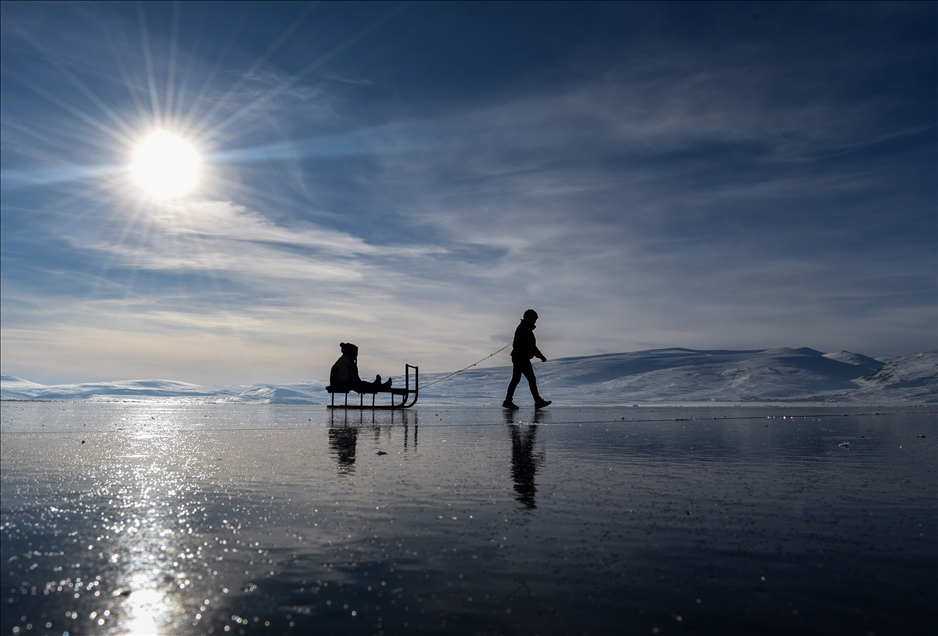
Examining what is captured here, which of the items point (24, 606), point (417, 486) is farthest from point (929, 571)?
point (24, 606)

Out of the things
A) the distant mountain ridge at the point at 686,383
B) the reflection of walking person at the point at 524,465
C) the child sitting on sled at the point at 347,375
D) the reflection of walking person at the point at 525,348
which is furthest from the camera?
the distant mountain ridge at the point at 686,383

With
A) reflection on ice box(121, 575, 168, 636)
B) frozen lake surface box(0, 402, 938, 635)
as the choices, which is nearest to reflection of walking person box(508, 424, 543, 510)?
frozen lake surface box(0, 402, 938, 635)

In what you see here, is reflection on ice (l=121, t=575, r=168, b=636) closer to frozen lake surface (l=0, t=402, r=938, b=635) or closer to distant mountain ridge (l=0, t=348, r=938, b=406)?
frozen lake surface (l=0, t=402, r=938, b=635)

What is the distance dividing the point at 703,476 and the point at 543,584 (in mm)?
4125

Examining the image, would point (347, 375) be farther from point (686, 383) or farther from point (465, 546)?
point (686, 383)

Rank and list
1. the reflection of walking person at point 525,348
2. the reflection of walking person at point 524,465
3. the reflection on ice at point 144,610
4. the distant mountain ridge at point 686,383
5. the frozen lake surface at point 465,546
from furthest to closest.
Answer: the distant mountain ridge at point 686,383
the reflection of walking person at point 525,348
the reflection of walking person at point 524,465
the frozen lake surface at point 465,546
the reflection on ice at point 144,610

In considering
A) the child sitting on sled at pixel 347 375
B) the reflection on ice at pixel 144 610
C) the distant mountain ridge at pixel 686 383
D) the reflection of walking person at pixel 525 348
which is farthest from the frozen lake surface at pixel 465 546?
the distant mountain ridge at pixel 686 383

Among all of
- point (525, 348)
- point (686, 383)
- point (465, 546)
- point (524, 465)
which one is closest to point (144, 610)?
point (465, 546)

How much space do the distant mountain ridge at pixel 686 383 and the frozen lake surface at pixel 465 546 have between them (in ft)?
102

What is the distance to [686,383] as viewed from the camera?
6612 centimetres

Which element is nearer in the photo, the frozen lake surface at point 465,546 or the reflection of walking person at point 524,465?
the frozen lake surface at point 465,546

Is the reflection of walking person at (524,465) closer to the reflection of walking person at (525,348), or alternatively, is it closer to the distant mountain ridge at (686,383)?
the reflection of walking person at (525,348)

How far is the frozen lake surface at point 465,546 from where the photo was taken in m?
2.64

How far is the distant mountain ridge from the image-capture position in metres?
45.8
